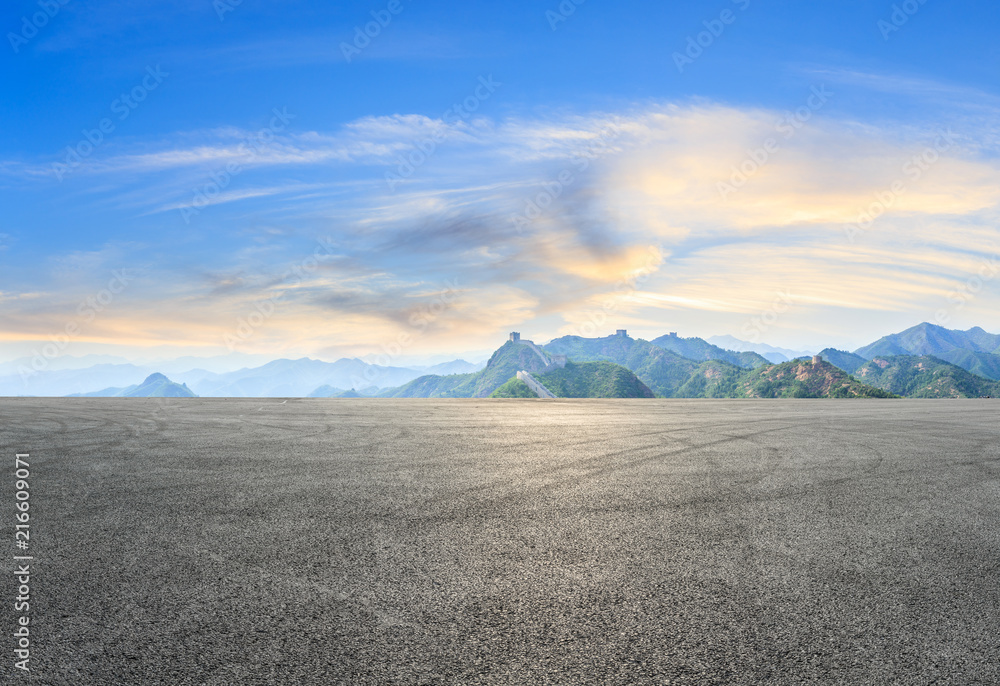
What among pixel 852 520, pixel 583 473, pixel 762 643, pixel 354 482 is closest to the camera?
pixel 762 643

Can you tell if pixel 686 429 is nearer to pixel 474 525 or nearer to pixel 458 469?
pixel 458 469

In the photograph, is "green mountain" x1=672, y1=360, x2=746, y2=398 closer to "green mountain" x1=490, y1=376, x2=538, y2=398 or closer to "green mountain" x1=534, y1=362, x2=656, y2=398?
"green mountain" x1=534, y1=362, x2=656, y2=398

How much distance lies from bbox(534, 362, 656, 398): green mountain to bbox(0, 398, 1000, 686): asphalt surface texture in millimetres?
133944

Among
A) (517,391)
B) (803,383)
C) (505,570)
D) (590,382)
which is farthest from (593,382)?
(505,570)

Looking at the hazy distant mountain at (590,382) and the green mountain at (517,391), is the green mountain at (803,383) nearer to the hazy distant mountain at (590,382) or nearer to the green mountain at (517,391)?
the hazy distant mountain at (590,382)

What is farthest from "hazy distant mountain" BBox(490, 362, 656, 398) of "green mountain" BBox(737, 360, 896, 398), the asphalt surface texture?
the asphalt surface texture

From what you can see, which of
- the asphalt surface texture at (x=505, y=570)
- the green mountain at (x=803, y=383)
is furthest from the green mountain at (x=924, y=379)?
the asphalt surface texture at (x=505, y=570)

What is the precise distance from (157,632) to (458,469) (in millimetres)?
6199

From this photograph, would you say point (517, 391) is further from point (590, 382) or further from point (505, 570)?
point (505, 570)

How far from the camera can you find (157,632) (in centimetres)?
385

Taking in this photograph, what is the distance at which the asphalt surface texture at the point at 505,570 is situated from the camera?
138 inches

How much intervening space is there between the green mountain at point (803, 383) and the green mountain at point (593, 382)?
29.8 meters

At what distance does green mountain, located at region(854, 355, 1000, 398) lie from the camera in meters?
123

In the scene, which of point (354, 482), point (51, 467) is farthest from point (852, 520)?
point (51, 467)
